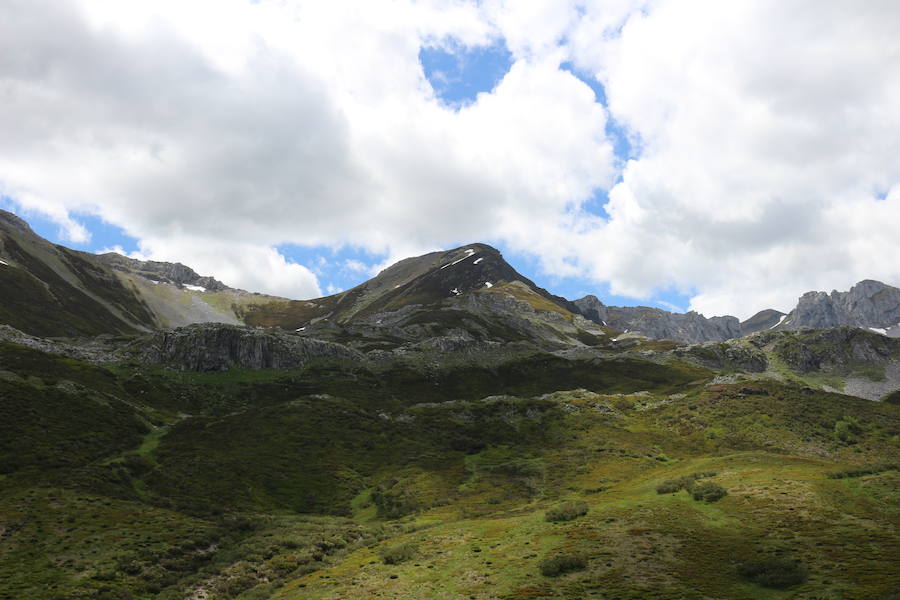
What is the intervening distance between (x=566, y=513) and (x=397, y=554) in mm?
19691

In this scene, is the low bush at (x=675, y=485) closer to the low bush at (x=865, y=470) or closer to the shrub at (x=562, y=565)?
the low bush at (x=865, y=470)

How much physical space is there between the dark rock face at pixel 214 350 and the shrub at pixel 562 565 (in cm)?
16460

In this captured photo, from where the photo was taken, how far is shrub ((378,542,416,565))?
51.6 meters

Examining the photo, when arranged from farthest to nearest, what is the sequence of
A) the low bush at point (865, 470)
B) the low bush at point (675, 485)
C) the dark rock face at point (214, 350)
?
the dark rock face at point (214, 350) → the low bush at point (675, 485) → the low bush at point (865, 470)

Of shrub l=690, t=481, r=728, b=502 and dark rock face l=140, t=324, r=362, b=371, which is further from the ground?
dark rock face l=140, t=324, r=362, b=371

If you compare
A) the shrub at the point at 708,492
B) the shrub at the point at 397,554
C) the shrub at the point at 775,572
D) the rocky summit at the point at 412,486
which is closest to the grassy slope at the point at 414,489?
the rocky summit at the point at 412,486

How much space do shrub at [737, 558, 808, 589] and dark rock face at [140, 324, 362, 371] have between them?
176m

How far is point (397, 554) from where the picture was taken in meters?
52.5

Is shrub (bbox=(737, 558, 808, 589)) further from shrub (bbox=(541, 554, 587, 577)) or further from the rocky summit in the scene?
shrub (bbox=(541, 554, 587, 577))

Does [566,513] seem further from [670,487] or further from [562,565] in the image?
[670,487]

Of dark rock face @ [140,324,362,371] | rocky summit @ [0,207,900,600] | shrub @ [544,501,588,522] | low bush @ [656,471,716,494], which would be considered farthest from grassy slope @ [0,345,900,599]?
dark rock face @ [140,324,362,371]

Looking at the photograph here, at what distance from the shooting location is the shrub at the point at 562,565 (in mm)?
41812

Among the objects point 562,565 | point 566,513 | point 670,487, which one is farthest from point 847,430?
point 562,565

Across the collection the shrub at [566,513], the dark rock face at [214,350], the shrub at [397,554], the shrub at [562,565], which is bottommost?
the shrub at [397,554]
